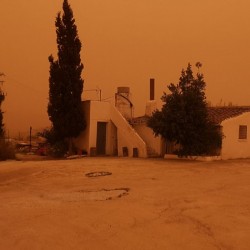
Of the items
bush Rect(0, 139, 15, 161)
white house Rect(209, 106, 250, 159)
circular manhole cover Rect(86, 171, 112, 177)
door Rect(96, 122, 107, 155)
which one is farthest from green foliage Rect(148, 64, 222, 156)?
bush Rect(0, 139, 15, 161)

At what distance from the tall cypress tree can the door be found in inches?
45.3

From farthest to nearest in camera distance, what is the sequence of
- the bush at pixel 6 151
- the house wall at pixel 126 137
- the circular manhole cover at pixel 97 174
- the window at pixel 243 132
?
the window at pixel 243 132
the house wall at pixel 126 137
the bush at pixel 6 151
the circular manhole cover at pixel 97 174

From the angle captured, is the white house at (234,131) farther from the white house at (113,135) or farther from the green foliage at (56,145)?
the green foliage at (56,145)

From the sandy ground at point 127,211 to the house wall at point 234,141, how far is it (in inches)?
328

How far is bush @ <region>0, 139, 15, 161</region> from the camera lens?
23406 mm

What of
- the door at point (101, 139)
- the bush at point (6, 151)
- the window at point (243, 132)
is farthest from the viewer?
the door at point (101, 139)

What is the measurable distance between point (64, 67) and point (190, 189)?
1645cm

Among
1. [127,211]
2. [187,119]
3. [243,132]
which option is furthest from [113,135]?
[127,211]

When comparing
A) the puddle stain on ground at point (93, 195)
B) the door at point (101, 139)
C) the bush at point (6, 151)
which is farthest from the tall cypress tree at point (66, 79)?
the puddle stain on ground at point (93, 195)

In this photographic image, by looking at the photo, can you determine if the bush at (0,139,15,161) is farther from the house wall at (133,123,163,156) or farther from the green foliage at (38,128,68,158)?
the house wall at (133,123,163,156)

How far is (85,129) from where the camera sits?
88.6ft

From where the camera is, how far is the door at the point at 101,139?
88.9 ft

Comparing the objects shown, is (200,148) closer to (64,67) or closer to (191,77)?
(191,77)

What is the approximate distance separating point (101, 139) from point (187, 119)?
7.25 m
